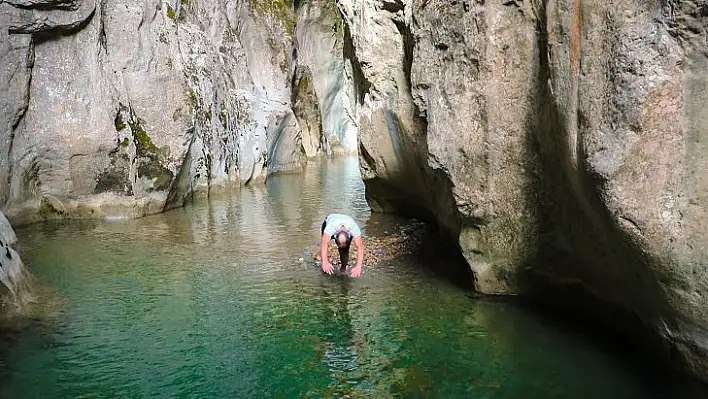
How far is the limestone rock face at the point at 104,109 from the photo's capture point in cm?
1413

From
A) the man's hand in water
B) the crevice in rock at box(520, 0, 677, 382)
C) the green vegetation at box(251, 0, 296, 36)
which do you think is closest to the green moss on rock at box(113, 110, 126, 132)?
the man's hand in water

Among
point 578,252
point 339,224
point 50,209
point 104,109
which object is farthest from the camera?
point 104,109

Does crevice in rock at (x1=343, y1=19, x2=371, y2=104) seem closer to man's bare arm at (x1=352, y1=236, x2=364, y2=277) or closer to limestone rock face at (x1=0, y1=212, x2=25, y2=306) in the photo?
man's bare arm at (x1=352, y1=236, x2=364, y2=277)

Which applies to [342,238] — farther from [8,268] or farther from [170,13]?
[170,13]

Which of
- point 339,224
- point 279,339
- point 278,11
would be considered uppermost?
point 278,11

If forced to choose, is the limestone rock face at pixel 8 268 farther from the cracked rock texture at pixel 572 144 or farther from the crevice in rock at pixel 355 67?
the crevice in rock at pixel 355 67

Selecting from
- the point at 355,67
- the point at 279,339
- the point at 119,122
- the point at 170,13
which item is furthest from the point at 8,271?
the point at 170,13

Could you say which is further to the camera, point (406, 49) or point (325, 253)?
point (406, 49)

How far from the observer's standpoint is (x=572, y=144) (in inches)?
249

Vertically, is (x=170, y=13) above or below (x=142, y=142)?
above

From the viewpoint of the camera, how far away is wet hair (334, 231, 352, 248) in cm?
895

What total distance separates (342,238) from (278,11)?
70.0 ft

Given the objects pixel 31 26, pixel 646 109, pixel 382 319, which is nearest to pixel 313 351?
pixel 382 319

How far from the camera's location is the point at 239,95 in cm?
2339
